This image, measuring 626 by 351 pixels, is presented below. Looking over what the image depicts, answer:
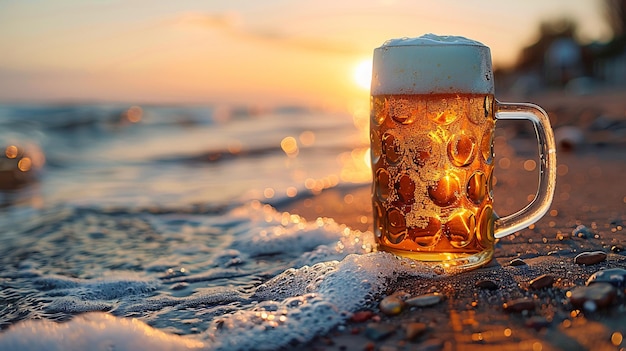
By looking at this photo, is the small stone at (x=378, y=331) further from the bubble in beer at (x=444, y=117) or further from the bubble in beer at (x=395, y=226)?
the bubble in beer at (x=444, y=117)

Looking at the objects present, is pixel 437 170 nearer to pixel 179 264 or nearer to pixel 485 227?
pixel 485 227

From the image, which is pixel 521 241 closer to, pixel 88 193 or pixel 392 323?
pixel 392 323

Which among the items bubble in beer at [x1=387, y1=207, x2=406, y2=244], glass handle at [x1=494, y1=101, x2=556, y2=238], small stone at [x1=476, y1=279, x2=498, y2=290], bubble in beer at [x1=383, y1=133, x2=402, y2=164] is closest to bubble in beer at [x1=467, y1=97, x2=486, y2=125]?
glass handle at [x1=494, y1=101, x2=556, y2=238]

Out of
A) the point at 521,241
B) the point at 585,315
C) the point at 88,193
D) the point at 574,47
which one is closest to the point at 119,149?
the point at 88,193

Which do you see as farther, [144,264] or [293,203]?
[293,203]

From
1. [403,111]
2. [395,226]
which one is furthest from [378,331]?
[403,111]
